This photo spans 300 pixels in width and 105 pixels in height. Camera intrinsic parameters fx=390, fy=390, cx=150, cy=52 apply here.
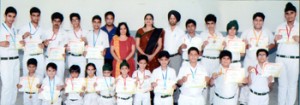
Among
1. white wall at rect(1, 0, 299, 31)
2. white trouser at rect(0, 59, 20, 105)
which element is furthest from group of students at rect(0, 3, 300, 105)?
white wall at rect(1, 0, 299, 31)

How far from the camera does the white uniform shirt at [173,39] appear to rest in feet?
18.1

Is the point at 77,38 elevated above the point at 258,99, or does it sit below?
above

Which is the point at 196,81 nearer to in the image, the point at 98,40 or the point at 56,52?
the point at 98,40

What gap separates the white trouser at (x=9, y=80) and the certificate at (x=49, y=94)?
568 millimetres

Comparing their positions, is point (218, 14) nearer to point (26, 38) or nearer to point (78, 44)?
point (78, 44)

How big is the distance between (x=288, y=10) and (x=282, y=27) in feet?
0.82

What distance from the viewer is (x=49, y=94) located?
195 inches

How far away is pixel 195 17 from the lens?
695cm

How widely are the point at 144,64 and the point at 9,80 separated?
1.83m

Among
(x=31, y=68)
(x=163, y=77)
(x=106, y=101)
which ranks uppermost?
(x=31, y=68)

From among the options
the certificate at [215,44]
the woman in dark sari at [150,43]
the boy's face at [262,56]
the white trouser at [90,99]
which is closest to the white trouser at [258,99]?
the boy's face at [262,56]

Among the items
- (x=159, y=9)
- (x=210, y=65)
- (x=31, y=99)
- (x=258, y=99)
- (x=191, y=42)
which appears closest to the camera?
(x=258, y=99)

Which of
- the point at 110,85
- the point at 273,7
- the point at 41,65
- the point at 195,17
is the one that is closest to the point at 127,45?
the point at 110,85

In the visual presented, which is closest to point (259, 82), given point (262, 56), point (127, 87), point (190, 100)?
point (262, 56)
